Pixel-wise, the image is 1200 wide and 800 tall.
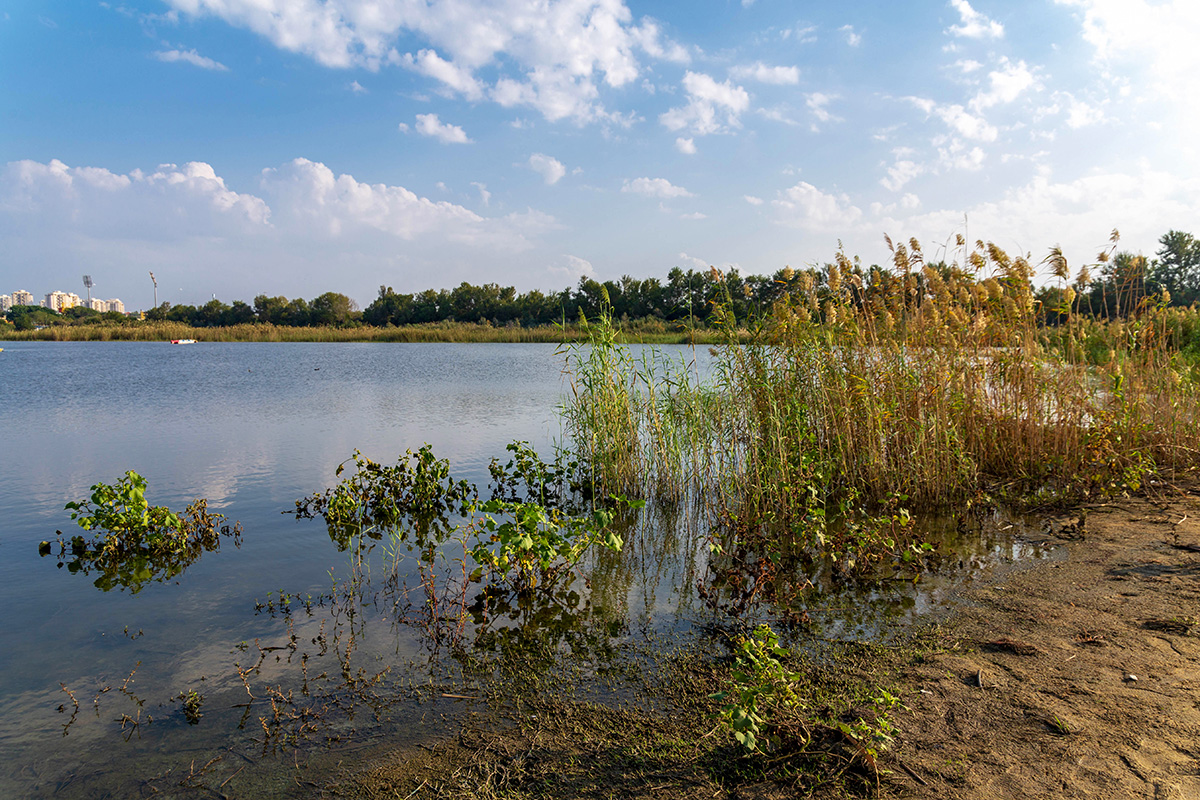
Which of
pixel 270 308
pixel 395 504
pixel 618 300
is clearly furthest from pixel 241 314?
pixel 395 504

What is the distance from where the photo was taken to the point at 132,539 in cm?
623

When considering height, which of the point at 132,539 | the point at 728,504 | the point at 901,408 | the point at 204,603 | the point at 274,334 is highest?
the point at 274,334

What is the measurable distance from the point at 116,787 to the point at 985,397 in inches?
312

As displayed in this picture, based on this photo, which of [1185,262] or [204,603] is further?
[1185,262]

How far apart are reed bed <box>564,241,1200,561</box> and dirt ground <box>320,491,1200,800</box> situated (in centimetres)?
246

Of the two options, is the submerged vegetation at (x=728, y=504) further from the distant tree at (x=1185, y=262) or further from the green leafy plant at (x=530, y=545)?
the distant tree at (x=1185, y=262)

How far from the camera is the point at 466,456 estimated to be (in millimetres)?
10078

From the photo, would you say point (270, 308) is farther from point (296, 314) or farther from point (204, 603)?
point (204, 603)

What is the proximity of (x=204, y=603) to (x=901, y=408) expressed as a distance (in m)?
6.61

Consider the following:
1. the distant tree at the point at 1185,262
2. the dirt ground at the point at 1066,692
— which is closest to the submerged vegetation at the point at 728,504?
the dirt ground at the point at 1066,692

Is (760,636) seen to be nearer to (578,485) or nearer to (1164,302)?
(578,485)

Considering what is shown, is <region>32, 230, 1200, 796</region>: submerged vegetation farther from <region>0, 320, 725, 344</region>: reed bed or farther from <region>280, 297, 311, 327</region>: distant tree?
<region>280, 297, 311, 327</region>: distant tree

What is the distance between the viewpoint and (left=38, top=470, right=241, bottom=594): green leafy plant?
231 inches

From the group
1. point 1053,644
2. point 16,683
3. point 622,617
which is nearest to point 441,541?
point 622,617
